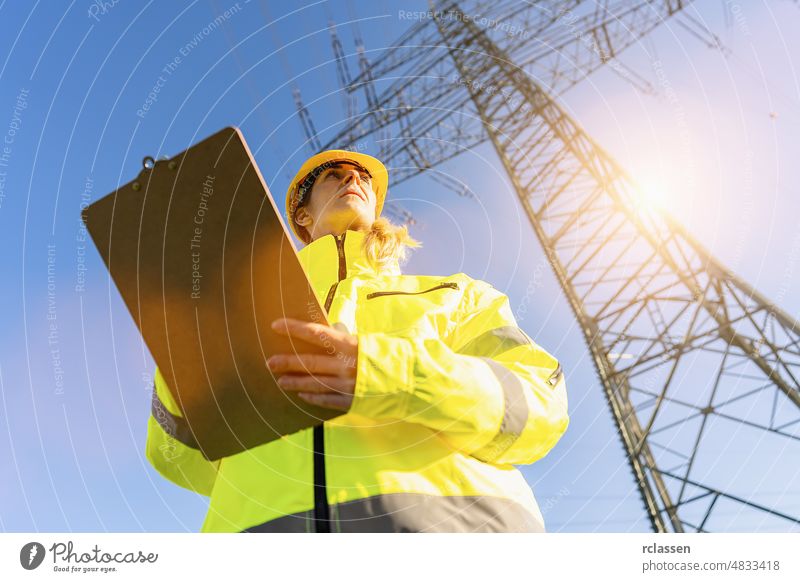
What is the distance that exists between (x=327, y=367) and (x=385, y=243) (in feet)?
3.94

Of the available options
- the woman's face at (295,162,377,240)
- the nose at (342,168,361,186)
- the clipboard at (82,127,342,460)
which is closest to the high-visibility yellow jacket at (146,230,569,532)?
the clipboard at (82,127,342,460)

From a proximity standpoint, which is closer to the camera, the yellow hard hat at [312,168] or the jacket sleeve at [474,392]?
the jacket sleeve at [474,392]

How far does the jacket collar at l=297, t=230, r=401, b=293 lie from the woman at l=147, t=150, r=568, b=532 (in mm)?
150

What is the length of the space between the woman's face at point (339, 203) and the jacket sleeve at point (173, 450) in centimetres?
122

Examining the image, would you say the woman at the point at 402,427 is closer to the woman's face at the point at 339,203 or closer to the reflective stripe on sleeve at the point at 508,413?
the reflective stripe on sleeve at the point at 508,413

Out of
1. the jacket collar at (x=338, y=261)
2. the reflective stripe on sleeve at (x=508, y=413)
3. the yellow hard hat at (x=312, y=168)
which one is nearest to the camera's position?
the reflective stripe on sleeve at (x=508, y=413)

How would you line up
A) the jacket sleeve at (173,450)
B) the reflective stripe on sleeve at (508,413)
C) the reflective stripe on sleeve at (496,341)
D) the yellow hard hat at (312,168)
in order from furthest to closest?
1. the yellow hard hat at (312,168)
2. the jacket sleeve at (173,450)
3. the reflective stripe on sleeve at (496,341)
4. the reflective stripe on sleeve at (508,413)

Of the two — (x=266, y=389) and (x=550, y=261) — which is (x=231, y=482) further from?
(x=550, y=261)

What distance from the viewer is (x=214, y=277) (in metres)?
1.78

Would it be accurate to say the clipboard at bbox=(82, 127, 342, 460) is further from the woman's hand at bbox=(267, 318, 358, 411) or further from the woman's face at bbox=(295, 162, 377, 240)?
the woman's face at bbox=(295, 162, 377, 240)

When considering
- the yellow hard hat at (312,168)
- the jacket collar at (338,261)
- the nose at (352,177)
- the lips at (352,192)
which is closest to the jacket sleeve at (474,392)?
the jacket collar at (338,261)

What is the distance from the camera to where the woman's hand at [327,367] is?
1.67 m
